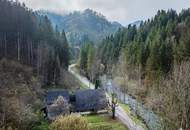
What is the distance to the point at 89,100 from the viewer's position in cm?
4297

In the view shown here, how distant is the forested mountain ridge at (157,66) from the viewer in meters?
27.6

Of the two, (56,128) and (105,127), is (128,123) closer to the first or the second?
(105,127)

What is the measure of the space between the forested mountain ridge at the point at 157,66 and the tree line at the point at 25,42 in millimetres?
→ 12697

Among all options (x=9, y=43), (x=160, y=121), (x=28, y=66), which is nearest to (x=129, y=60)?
(x=28, y=66)

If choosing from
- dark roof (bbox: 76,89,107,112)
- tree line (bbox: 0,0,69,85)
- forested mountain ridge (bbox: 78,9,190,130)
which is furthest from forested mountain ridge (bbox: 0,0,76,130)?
forested mountain ridge (bbox: 78,9,190,130)

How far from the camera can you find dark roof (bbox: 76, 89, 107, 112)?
139 feet

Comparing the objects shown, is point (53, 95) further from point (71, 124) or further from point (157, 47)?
point (157, 47)

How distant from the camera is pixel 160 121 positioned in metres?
30.5

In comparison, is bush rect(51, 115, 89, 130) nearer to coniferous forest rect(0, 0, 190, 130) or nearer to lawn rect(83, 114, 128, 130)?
coniferous forest rect(0, 0, 190, 130)

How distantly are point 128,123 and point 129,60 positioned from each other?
19704 millimetres

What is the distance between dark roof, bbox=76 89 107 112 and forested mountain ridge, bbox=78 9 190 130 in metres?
5.99

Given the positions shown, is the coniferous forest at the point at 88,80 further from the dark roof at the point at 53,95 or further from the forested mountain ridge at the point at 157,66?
the dark roof at the point at 53,95

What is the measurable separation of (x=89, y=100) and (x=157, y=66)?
11635mm

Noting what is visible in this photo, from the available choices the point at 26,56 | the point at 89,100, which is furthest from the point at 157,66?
the point at 26,56
